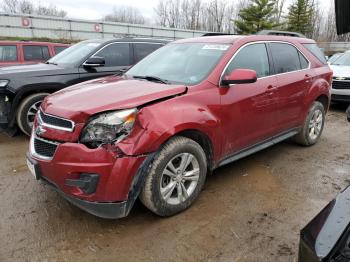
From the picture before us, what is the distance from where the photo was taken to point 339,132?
6398 millimetres

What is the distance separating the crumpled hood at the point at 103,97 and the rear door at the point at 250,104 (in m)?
0.66

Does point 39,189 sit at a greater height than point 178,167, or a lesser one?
lesser

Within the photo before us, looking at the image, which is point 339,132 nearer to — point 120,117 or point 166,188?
point 166,188

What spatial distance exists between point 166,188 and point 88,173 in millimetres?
775

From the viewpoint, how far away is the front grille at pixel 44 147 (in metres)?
2.87

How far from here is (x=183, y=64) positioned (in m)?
3.81

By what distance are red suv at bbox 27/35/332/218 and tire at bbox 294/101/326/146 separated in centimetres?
59

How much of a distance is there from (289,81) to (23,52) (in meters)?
8.11

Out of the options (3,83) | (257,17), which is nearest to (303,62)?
(3,83)

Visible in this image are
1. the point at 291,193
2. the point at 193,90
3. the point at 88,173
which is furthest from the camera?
the point at 291,193

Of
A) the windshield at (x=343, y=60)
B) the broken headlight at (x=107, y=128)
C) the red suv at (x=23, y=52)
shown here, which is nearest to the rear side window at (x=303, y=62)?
the broken headlight at (x=107, y=128)

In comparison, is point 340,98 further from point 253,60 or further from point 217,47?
point 217,47

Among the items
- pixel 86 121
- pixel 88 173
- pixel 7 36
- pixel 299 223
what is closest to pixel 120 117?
pixel 86 121

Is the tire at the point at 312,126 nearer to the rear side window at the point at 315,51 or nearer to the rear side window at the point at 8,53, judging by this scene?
the rear side window at the point at 315,51
